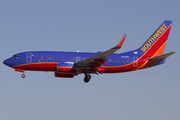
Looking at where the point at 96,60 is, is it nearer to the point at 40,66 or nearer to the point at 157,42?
the point at 40,66

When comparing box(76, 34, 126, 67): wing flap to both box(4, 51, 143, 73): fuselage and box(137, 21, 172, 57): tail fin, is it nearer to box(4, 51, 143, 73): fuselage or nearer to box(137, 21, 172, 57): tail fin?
box(4, 51, 143, 73): fuselage

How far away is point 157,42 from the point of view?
217 ft

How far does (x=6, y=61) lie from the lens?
2438 inches

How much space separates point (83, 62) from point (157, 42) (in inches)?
592

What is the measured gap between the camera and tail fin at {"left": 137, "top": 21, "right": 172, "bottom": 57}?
213 feet

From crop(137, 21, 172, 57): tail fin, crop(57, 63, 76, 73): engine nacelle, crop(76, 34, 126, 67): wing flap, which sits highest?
crop(137, 21, 172, 57): tail fin

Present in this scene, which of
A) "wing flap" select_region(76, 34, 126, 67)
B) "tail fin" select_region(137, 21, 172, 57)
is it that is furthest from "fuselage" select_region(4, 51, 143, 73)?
"tail fin" select_region(137, 21, 172, 57)

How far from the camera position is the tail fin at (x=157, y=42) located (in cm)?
6494

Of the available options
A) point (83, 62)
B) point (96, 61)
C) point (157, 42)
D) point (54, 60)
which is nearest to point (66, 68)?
point (54, 60)

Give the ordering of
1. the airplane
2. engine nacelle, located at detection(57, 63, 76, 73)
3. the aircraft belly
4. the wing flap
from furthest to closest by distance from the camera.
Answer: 1. the aircraft belly
2. the airplane
3. engine nacelle, located at detection(57, 63, 76, 73)
4. the wing flap

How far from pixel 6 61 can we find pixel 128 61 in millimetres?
19734

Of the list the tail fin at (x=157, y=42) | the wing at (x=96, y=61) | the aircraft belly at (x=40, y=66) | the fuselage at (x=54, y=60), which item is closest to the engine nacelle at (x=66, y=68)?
the fuselage at (x=54, y=60)

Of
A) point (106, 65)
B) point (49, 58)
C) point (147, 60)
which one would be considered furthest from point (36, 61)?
point (147, 60)

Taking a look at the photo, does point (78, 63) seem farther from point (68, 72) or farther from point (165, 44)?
point (165, 44)
